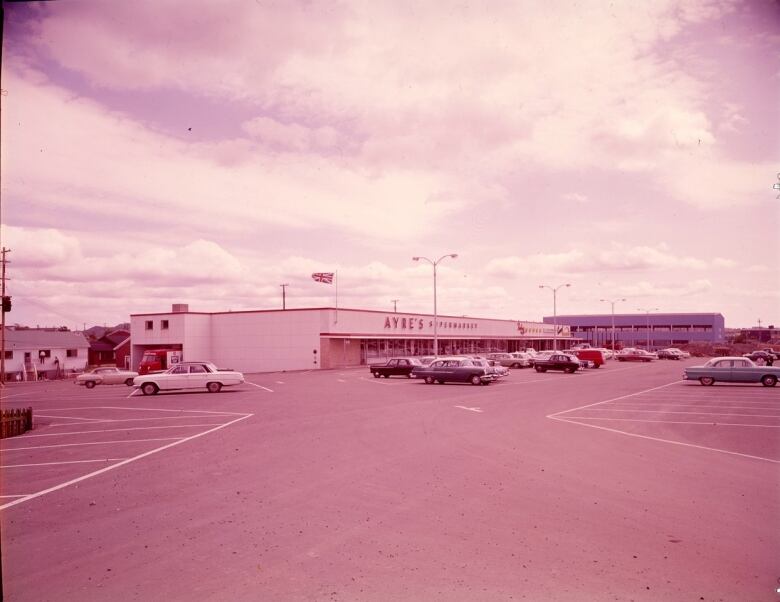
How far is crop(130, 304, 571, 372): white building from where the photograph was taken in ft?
193

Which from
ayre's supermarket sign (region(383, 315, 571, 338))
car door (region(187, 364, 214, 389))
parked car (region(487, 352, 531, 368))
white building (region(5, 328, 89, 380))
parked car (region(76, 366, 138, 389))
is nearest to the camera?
car door (region(187, 364, 214, 389))

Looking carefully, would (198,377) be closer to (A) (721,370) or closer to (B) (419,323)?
(A) (721,370)

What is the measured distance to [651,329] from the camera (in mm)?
140375

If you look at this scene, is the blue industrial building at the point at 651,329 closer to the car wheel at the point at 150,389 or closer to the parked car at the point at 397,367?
the parked car at the point at 397,367

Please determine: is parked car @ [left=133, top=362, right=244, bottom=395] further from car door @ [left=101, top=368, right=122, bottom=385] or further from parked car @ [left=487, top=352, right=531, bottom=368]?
parked car @ [left=487, top=352, right=531, bottom=368]

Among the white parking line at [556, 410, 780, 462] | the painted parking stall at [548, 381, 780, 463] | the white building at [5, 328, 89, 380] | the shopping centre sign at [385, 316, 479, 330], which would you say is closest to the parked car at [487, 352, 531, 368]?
the shopping centre sign at [385, 316, 479, 330]

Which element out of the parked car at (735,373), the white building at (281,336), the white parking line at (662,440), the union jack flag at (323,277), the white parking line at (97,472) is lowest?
the white parking line at (662,440)

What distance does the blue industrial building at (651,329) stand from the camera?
136750 mm

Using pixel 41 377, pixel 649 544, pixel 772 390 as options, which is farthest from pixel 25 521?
pixel 41 377

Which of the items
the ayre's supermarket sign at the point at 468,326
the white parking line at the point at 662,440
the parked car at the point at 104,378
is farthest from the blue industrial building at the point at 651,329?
the white parking line at the point at 662,440

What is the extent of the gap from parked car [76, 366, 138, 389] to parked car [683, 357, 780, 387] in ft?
112

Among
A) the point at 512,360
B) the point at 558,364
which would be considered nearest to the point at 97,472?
the point at 558,364

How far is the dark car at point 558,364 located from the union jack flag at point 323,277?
24.5m

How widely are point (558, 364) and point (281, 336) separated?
28031 mm
